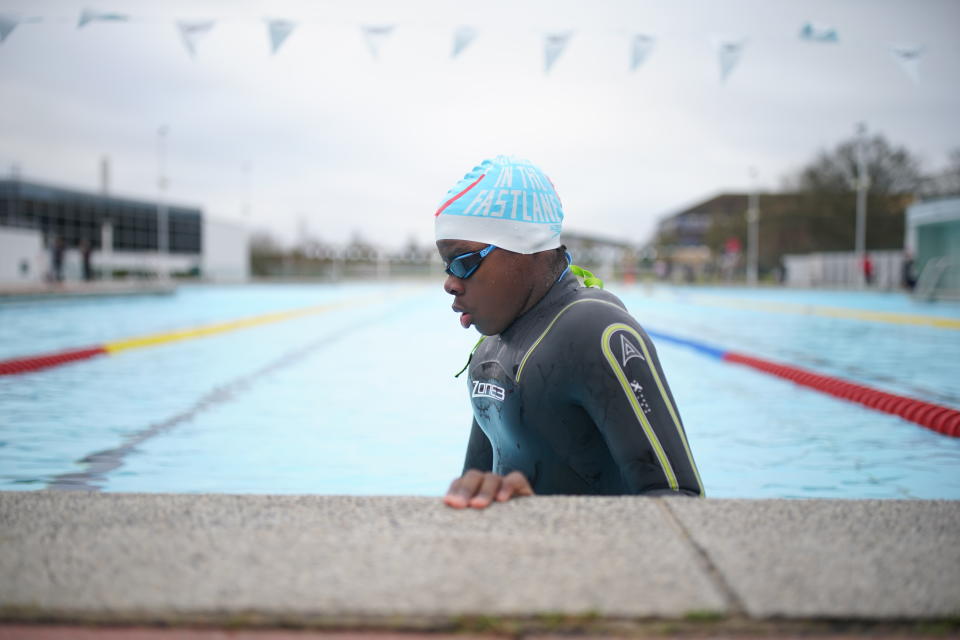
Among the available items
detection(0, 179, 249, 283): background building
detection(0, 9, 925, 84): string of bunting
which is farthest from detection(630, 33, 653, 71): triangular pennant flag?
detection(0, 179, 249, 283): background building

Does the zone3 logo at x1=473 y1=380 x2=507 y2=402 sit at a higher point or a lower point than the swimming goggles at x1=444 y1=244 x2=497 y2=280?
lower

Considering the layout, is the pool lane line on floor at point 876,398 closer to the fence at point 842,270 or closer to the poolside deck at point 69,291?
the poolside deck at point 69,291

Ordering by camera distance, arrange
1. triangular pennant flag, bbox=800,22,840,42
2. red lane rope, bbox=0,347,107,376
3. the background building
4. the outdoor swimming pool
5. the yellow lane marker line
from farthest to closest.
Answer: the background building → the yellow lane marker line → triangular pennant flag, bbox=800,22,840,42 → red lane rope, bbox=0,347,107,376 → the outdoor swimming pool

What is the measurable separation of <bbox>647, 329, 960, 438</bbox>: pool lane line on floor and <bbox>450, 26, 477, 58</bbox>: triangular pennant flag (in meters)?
5.63

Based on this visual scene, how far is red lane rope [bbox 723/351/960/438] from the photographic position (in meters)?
6.36

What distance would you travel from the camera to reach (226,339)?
45.1 ft

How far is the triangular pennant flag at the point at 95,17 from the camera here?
33.2ft

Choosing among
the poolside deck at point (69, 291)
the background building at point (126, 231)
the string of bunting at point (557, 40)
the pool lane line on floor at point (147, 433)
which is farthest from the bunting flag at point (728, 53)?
the background building at point (126, 231)

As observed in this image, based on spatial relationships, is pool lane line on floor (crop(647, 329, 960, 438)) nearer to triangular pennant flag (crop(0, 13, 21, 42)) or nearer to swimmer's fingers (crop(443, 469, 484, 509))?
swimmer's fingers (crop(443, 469, 484, 509))

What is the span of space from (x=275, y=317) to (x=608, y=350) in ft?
58.5

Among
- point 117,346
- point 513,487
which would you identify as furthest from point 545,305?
point 117,346

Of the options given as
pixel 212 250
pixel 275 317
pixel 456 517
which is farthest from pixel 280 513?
pixel 212 250

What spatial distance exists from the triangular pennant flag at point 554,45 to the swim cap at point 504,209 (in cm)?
963

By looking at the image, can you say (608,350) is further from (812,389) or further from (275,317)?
(275,317)
